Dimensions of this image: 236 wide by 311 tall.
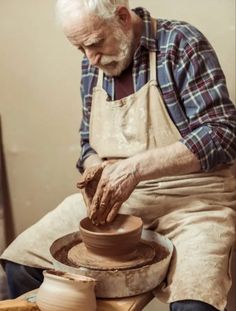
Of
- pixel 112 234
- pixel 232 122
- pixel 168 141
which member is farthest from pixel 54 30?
pixel 112 234

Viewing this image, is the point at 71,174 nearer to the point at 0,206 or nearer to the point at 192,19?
the point at 0,206

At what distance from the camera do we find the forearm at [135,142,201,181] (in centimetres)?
173

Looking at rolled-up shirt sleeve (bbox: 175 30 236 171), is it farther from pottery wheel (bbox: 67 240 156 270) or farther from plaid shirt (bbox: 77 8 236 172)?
pottery wheel (bbox: 67 240 156 270)

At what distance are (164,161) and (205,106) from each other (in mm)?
242

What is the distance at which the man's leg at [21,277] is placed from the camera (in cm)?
190

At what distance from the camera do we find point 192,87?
6.00ft

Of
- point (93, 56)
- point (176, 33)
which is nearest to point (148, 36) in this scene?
point (176, 33)

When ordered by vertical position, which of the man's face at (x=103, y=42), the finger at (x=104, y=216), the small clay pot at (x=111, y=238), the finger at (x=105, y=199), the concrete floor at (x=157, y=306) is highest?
the man's face at (x=103, y=42)

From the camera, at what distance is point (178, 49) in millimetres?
1863

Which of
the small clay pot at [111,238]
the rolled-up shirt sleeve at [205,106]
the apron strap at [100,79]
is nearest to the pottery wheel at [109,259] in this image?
the small clay pot at [111,238]

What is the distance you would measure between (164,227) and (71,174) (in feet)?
2.60

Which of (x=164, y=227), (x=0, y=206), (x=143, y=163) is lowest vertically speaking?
(x=0, y=206)

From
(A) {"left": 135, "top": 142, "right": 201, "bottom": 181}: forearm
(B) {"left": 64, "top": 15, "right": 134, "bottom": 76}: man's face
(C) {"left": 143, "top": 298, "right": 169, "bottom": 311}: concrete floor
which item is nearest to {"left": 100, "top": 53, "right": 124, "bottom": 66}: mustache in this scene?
(B) {"left": 64, "top": 15, "right": 134, "bottom": 76}: man's face

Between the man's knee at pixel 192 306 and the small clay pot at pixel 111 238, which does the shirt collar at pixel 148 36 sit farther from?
the man's knee at pixel 192 306
